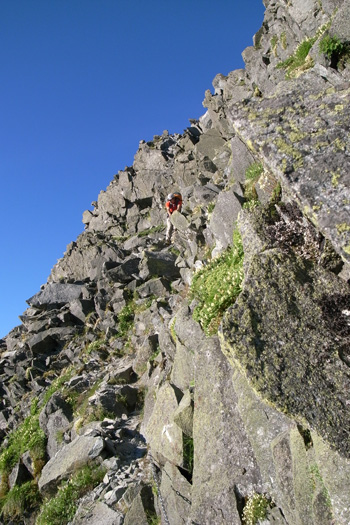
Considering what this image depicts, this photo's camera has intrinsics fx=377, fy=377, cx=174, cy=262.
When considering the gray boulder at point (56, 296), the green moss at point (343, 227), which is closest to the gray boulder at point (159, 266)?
the gray boulder at point (56, 296)

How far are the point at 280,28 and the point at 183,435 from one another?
28.3 m

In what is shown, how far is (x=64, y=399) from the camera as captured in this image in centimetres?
1878

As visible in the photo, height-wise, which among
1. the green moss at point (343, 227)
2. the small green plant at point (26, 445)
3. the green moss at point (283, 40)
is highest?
the green moss at point (283, 40)

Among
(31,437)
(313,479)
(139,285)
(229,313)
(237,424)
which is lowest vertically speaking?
(313,479)

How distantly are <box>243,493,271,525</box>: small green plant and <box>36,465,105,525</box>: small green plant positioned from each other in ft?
21.0

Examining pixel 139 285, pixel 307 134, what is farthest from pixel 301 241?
pixel 139 285

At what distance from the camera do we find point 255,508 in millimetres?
7184

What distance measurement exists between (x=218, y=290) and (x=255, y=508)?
4.64m

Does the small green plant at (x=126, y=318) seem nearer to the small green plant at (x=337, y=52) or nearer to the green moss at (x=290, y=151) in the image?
the small green plant at (x=337, y=52)

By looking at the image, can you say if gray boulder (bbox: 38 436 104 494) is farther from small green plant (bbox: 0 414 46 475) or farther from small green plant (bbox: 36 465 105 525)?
small green plant (bbox: 0 414 46 475)

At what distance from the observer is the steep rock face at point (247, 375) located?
17.5 feet

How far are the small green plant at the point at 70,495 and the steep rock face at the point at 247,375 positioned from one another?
0.17ft

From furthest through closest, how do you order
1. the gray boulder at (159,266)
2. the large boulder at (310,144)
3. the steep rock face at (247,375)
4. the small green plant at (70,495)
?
the gray boulder at (159,266)
the small green plant at (70,495)
the steep rock face at (247,375)
the large boulder at (310,144)

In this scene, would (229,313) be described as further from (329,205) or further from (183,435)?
(183,435)
